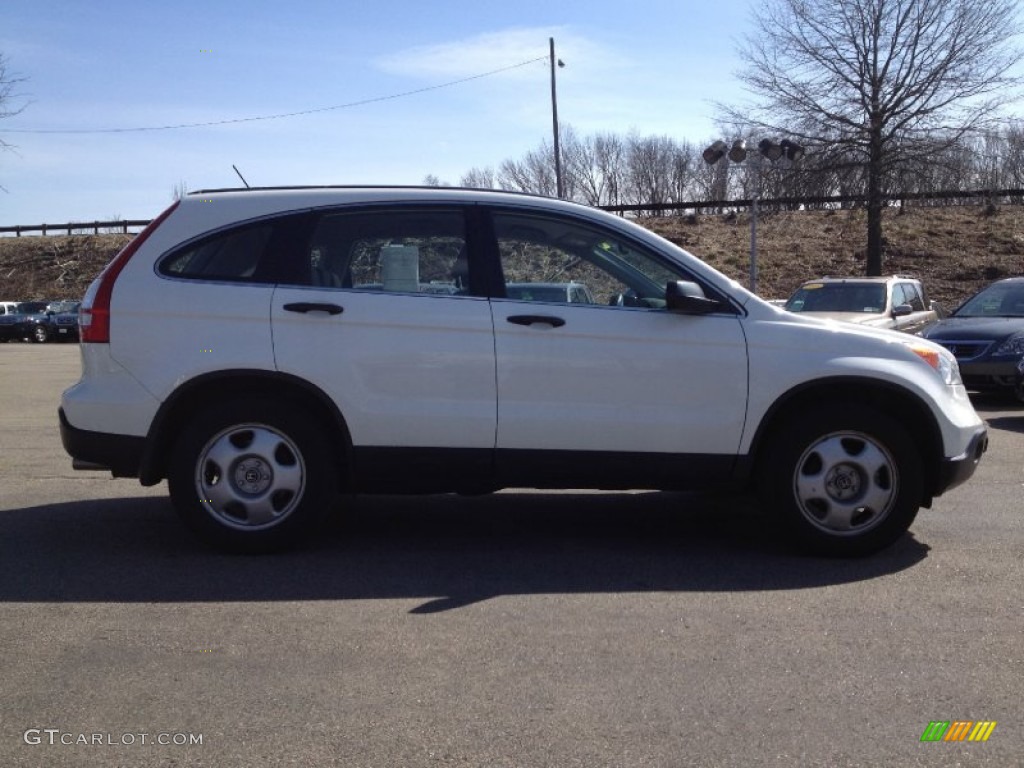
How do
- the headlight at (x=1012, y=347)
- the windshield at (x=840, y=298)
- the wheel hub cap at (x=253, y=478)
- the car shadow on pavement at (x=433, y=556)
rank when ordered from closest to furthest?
the car shadow on pavement at (x=433, y=556)
the wheel hub cap at (x=253, y=478)
the headlight at (x=1012, y=347)
the windshield at (x=840, y=298)

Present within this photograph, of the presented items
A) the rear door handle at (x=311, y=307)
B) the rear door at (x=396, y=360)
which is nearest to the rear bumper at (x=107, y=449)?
the rear door at (x=396, y=360)

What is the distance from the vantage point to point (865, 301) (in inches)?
599

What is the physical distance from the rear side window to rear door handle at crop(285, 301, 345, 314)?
0.84ft

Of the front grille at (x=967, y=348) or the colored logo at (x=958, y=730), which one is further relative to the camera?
the front grille at (x=967, y=348)

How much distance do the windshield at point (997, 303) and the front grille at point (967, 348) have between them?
49.2 inches

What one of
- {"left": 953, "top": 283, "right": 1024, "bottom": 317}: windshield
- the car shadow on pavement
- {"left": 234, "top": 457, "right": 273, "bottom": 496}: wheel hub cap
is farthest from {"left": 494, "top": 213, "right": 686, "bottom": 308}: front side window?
{"left": 953, "top": 283, "right": 1024, "bottom": 317}: windshield

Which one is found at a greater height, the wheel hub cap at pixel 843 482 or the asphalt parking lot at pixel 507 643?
the wheel hub cap at pixel 843 482

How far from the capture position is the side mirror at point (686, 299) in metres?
5.53

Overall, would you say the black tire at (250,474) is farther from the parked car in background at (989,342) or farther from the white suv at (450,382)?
the parked car in background at (989,342)

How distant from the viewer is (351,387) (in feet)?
18.4

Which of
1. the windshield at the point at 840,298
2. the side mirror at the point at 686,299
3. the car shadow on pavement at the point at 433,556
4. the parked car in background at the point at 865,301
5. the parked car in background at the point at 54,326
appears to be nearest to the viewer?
the car shadow on pavement at the point at 433,556

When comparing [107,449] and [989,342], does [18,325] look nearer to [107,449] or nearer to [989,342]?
[989,342]

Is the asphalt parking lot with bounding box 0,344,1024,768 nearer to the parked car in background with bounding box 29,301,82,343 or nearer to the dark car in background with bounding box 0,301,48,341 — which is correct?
the parked car in background with bounding box 29,301,82,343

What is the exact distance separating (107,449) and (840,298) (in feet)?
39.1
